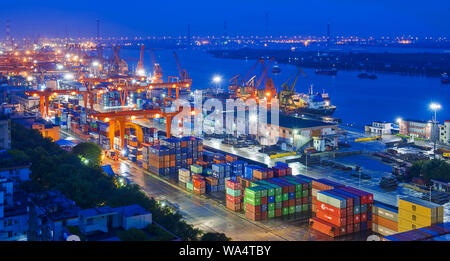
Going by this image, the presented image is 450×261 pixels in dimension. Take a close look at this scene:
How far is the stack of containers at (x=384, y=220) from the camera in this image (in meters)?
6.46

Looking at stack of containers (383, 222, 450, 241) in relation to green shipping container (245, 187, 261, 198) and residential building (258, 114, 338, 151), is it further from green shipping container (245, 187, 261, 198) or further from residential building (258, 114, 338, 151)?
residential building (258, 114, 338, 151)

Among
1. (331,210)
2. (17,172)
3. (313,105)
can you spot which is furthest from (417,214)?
(313,105)

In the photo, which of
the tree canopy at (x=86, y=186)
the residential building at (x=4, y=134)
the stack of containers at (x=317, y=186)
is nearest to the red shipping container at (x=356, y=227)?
the stack of containers at (x=317, y=186)

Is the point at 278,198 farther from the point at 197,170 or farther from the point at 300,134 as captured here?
the point at 300,134

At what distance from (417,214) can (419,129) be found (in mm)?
8667

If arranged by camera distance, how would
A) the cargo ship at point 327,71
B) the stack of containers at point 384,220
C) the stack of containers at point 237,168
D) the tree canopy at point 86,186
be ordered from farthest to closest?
the cargo ship at point 327,71, the stack of containers at point 237,168, the stack of containers at point 384,220, the tree canopy at point 86,186

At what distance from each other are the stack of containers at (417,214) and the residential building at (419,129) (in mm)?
7676

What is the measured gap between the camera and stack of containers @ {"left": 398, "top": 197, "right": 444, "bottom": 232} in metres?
5.95

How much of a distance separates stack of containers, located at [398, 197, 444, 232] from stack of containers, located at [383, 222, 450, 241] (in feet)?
Answer: 0.65

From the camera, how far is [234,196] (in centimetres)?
757

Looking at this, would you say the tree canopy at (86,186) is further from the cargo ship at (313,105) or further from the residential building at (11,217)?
the cargo ship at (313,105)
